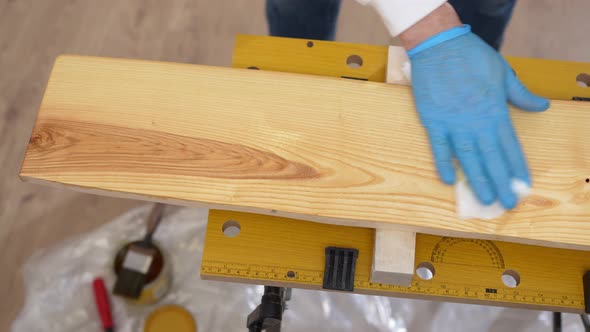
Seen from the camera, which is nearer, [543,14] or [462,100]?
[462,100]

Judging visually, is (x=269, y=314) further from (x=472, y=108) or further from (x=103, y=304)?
(x=103, y=304)

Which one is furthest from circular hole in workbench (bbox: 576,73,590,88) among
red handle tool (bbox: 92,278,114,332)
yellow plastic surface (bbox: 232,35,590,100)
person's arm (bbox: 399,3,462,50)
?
red handle tool (bbox: 92,278,114,332)

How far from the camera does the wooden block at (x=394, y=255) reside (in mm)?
724

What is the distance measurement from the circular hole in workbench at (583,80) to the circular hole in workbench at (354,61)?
0.45 meters

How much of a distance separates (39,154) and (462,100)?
682 millimetres

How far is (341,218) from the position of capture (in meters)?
0.68

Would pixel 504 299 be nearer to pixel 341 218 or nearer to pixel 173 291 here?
pixel 341 218

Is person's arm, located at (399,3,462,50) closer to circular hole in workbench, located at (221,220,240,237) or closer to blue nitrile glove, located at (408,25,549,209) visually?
blue nitrile glove, located at (408,25,549,209)

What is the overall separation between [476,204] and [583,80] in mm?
471

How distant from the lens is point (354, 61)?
96 cm

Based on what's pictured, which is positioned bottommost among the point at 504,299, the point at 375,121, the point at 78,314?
the point at 78,314

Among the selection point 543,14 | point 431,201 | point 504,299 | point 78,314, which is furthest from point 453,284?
point 543,14

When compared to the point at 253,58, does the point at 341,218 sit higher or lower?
lower

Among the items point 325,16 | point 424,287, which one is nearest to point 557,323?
point 424,287
